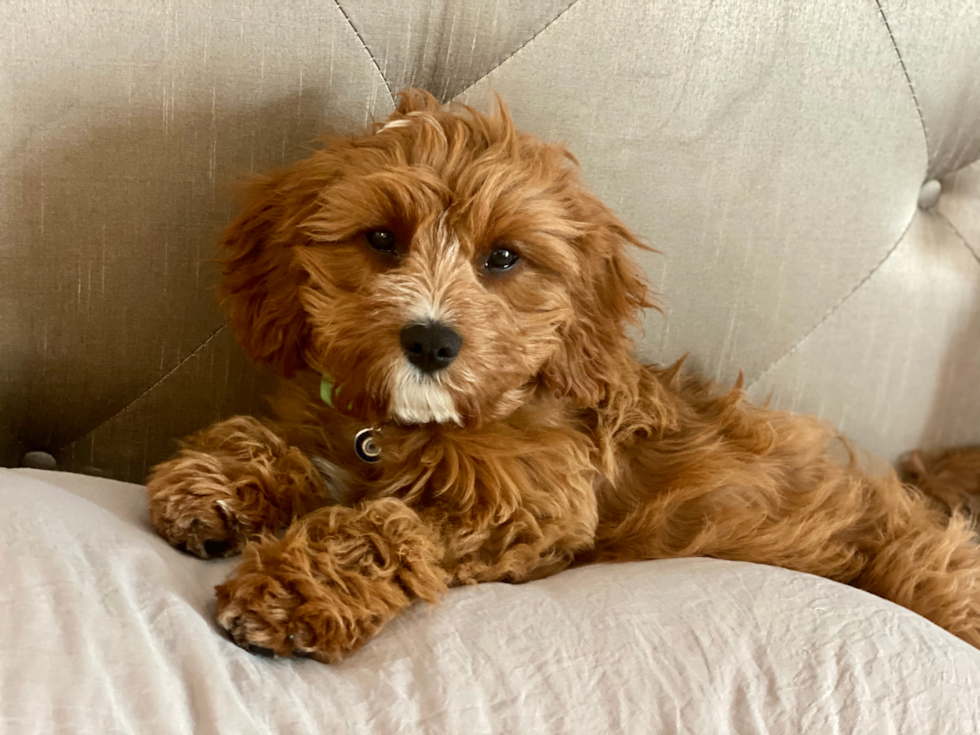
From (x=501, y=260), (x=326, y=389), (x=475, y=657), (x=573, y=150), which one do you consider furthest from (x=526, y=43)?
(x=475, y=657)

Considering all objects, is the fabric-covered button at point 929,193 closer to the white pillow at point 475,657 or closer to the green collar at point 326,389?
the white pillow at point 475,657

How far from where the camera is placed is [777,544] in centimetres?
154

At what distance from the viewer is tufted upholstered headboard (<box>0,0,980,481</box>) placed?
158 cm

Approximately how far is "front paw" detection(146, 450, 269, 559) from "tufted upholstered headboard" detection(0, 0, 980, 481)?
0.46 metres

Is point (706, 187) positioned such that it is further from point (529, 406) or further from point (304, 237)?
point (304, 237)

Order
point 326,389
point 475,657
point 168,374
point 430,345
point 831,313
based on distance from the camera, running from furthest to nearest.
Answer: point 831,313
point 168,374
point 326,389
point 430,345
point 475,657

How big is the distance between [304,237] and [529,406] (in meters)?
0.48

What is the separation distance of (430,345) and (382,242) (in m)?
0.25

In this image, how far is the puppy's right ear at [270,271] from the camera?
144cm

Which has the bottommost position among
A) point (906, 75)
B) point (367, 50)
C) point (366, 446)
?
point (366, 446)

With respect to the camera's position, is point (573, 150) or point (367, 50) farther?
point (573, 150)

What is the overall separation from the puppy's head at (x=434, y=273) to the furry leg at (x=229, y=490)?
15 centimetres

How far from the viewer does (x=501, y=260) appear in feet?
4.66

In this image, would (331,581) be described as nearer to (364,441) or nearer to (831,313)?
(364,441)
